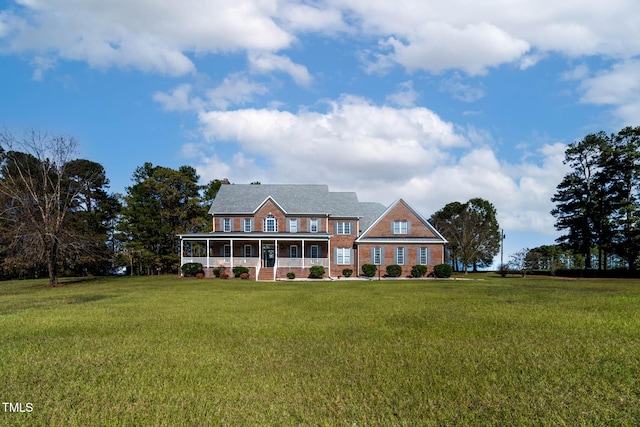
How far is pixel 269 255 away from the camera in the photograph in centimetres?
4169

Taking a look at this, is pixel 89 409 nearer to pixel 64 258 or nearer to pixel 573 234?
pixel 64 258

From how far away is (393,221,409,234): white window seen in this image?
40688mm

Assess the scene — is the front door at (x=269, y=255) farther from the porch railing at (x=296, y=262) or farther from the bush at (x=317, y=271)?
the bush at (x=317, y=271)

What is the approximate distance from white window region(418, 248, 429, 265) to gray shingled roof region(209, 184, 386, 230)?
21.9ft

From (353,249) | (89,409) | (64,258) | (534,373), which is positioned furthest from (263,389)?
(64,258)

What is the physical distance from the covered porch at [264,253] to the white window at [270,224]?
115cm

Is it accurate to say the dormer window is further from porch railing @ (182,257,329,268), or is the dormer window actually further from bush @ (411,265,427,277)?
porch railing @ (182,257,329,268)

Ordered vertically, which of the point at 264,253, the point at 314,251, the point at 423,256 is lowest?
the point at 423,256

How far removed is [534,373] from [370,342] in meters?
3.29

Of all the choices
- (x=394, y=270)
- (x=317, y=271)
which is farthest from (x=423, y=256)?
(x=317, y=271)

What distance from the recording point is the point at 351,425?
4.98 meters

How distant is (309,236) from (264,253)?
5516mm

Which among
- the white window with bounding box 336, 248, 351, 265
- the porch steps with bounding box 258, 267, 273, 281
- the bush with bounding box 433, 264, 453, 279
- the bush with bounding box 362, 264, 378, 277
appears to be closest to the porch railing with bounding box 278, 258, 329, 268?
the porch steps with bounding box 258, 267, 273, 281

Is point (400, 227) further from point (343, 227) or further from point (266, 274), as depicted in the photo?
point (266, 274)
